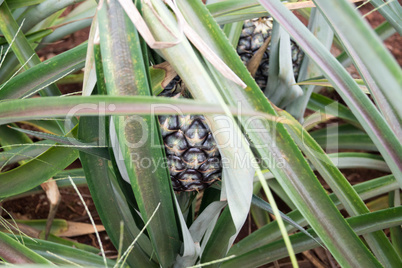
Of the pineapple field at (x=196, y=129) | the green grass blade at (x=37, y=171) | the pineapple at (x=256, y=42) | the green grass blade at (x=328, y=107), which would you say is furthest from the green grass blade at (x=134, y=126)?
the green grass blade at (x=328, y=107)

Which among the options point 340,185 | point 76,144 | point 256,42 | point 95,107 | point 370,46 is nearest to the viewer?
point 370,46

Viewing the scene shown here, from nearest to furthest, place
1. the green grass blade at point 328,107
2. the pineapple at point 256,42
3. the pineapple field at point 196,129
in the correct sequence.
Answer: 1. the pineapple field at point 196,129
2. the pineapple at point 256,42
3. the green grass blade at point 328,107

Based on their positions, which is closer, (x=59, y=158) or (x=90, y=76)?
(x=90, y=76)

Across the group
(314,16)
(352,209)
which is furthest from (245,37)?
(352,209)

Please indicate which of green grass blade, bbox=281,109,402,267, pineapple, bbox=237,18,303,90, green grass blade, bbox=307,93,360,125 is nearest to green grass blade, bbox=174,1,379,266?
green grass blade, bbox=281,109,402,267

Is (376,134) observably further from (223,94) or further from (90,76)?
(90,76)

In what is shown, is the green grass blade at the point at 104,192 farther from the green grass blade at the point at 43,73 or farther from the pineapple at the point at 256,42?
the pineapple at the point at 256,42

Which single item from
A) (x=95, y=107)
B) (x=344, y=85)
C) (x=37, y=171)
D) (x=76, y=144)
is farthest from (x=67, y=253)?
(x=344, y=85)

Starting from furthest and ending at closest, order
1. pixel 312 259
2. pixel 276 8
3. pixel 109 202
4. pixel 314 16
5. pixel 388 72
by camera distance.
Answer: pixel 312 259 < pixel 314 16 < pixel 109 202 < pixel 276 8 < pixel 388 72

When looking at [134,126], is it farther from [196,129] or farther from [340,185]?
[340,185]
